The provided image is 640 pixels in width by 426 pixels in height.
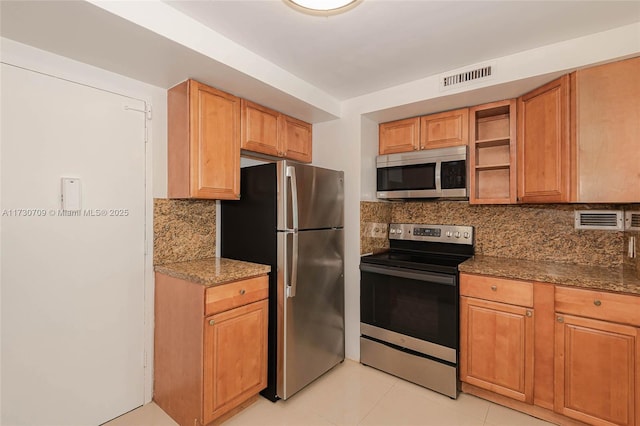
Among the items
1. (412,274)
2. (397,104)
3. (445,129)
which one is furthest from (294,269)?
(445,129)

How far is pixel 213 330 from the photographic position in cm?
183

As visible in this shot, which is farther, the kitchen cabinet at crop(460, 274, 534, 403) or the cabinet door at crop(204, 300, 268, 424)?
the kitchen cabinet at crop(460, 274, 534, 403)

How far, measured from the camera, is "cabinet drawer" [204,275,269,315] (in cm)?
183

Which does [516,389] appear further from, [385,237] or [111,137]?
[111,137]

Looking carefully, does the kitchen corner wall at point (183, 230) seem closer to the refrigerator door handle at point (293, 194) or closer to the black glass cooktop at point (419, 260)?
the refrigerator door handle at point (293, 194)

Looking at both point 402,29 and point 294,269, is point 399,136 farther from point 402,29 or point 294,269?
point 294,269

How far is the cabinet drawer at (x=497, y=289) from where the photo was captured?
201 centimetres

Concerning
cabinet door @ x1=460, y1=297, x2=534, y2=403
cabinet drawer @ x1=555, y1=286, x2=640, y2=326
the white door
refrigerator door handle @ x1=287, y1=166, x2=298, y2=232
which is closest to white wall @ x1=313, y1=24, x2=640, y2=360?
refrigerator door handle @ x1=287, y1=166, x2=298, y2=232

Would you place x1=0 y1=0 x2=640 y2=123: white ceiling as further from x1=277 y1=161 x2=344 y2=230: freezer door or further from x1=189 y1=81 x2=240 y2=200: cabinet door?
x1=277 y1=161 x2=344 y2=230: freezer door

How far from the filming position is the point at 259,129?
247 centimetres

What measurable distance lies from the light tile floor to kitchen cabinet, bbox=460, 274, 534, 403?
162mm

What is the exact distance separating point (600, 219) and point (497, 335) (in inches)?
43.7

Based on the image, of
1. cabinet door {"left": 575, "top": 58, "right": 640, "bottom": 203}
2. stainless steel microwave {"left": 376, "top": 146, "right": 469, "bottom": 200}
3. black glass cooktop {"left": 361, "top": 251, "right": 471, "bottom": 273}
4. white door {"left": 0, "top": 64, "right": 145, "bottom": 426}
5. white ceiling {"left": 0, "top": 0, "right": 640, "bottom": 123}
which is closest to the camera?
white ceiling {"left": 0, "top": 0, "right": 640, "bottom": 123}

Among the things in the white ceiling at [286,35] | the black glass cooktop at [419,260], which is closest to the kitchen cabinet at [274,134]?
the white ceiling at [286,35]
